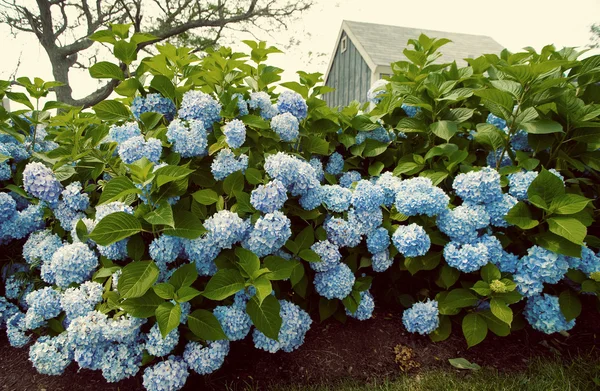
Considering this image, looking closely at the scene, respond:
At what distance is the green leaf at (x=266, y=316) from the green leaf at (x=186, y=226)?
38 centimetres

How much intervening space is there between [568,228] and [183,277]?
72.7 inches

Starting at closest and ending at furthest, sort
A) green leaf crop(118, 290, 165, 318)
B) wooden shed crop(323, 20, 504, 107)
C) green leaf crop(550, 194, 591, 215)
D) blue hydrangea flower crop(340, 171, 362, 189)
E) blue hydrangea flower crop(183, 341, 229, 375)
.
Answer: green leaf crop(118, 290, 165, 318)
blue hydrangea flower crop(183, 341, 229, 375)
green leaf crop(550, 194, 591, 215)
blue hydrangea flower crop(340, 171, 362, 189)
wooden shed crop(323, 20, 504, 107)

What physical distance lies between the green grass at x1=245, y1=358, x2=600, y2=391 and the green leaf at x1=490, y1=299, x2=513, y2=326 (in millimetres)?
321

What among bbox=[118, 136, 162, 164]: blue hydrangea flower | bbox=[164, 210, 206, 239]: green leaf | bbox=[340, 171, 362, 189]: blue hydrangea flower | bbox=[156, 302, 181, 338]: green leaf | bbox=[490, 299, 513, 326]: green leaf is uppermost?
bbox=[118, 136, 162, 164]: blue hydrangea flower

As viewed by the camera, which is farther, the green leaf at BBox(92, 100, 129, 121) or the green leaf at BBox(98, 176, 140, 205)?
the green leaf at BBox(92, 100, 129, 121)

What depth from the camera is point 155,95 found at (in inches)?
85.0

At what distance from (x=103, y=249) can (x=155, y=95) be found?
2.71 feet

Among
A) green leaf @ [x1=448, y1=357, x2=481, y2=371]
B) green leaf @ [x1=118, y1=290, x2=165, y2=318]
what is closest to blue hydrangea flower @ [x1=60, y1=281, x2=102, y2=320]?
green leaf @ [x1=118, y1=290, x2=165, y2=318]

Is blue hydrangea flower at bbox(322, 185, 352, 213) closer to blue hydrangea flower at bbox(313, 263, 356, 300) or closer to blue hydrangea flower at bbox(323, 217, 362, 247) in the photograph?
blue hydrangea flower at bbox(323, 217, 362, 247)

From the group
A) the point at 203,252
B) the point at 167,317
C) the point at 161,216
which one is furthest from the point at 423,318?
the point at 161,216

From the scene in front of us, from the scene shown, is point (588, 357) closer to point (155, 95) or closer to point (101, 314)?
point (101, 314)

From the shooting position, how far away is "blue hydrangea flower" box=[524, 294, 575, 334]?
2.21m

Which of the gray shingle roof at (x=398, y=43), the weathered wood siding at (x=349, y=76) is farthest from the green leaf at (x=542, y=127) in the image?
the gray shingle roof at (x=398, y=43)

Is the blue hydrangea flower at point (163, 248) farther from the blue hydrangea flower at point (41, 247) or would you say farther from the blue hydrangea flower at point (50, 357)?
the blue hydrangea flower at point (41, 247)
